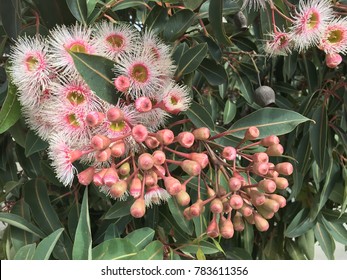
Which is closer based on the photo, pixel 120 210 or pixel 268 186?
pixel 268 186

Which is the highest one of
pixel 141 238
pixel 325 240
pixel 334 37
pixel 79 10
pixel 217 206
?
pixel 79 10

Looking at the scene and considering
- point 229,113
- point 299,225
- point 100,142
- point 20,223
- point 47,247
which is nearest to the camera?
point 100,142

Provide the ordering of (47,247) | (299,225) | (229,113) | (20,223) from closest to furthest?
1. (47,247)
2. (20,223)
3. (229,113)
4. (299,225)

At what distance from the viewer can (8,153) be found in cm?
87

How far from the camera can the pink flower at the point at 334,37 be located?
2.11 ft

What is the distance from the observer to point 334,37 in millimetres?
656

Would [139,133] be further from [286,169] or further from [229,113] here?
[229,113]

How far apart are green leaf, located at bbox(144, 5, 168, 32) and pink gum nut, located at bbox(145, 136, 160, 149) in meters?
0.19

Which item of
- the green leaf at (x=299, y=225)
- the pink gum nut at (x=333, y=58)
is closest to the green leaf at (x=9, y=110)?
the pink gum nut at (x=333, y=58)

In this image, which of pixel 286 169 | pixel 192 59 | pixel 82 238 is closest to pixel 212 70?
pixel 192 59

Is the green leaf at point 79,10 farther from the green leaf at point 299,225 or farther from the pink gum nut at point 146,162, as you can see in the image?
the green leaf at point 299,225

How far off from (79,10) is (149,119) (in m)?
0.16

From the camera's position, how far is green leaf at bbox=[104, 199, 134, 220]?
70cm

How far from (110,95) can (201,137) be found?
0.13m
